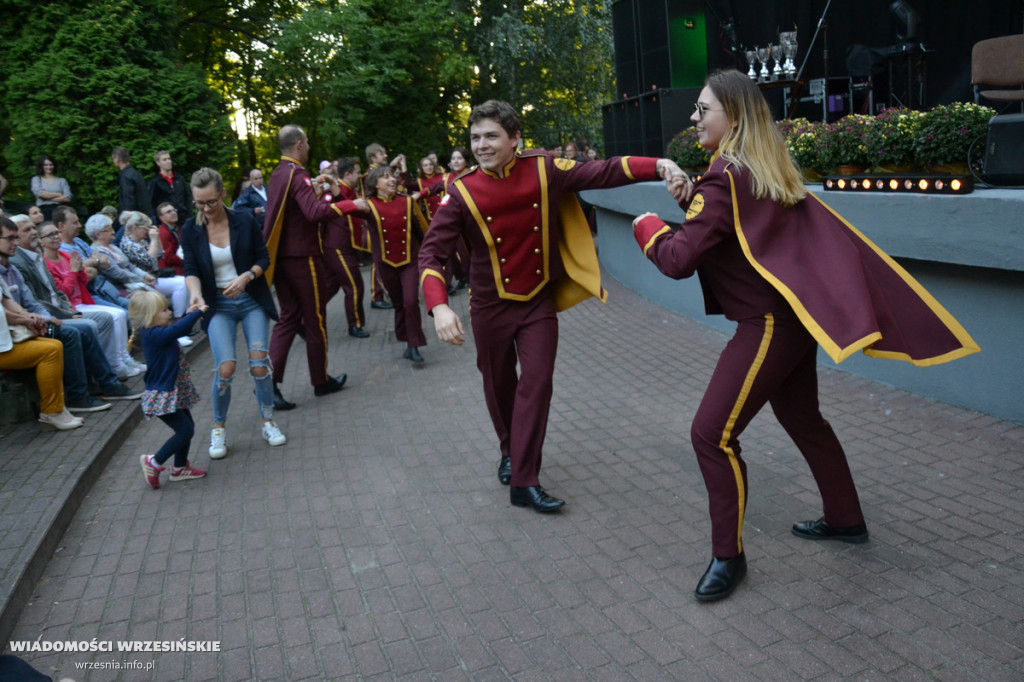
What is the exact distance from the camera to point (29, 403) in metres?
7.05

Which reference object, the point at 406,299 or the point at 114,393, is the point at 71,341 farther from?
the point at 406,299

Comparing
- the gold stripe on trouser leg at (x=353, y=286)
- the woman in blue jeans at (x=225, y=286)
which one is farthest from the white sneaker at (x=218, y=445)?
the gold stripe on trouser leg at (x=353, y=286)

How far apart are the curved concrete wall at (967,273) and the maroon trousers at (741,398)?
227 centimetres

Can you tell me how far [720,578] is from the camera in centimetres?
387

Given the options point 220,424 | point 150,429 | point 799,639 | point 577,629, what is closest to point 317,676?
point 577,629

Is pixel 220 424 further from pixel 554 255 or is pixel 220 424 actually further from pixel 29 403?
pixel 554 255

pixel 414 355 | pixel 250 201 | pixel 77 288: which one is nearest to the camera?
pixel 77 288

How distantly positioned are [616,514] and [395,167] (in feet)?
27.0

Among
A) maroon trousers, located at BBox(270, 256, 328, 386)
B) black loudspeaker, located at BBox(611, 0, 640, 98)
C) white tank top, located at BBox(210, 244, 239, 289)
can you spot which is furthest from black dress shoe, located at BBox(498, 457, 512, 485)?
black loudspeaker, located at BBox(611, 0, 640, 98)

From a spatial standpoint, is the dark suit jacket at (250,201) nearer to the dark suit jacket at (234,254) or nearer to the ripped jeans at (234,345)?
the dark suit jacket at (234,254)

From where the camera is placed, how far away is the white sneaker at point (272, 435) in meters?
6.57

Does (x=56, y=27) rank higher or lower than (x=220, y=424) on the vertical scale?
higher

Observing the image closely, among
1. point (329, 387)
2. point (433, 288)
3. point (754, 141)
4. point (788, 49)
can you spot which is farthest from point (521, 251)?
point (788, 49)

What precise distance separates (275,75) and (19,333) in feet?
40.9
